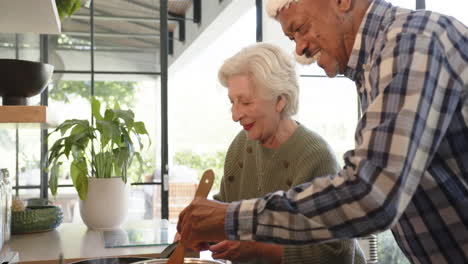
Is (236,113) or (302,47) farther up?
(302,47)

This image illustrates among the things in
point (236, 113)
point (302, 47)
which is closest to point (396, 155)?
point (302, 47)

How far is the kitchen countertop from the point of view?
5.50ft

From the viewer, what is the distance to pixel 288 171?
172 cm

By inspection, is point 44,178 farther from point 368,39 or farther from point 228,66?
point 368,39

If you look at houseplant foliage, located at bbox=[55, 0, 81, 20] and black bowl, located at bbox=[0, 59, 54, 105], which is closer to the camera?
black bowl, located at bbox=[0, 59, 54, 105]

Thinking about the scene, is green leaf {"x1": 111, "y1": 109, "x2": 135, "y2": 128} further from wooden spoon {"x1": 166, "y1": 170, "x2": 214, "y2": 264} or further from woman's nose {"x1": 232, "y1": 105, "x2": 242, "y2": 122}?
wooden spoon {"x1": 166, "y1": 170, "x2": 214, "y2": 264}

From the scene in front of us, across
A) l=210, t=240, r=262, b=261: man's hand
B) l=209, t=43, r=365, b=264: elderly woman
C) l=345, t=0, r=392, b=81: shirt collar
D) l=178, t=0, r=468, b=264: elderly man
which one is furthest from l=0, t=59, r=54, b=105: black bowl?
l=345, t=0, r=392, b=81: shirt collar

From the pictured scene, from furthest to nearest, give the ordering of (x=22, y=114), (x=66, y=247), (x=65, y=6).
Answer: (x=65, y=6), (x=66, y=247), (x=22, y=114)

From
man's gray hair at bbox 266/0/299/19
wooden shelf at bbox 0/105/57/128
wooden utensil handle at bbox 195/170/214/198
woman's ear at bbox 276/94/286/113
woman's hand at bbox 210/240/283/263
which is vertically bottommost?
woman's hand at bbox 210/240/283/263

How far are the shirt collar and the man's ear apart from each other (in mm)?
40

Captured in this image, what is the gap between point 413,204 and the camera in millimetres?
959

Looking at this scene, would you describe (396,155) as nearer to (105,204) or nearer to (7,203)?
(7,203)

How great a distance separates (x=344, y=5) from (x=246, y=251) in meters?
0.76

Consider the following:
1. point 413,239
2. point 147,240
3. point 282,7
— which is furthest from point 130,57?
point 413,239
